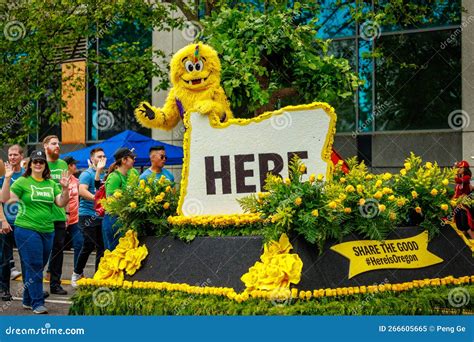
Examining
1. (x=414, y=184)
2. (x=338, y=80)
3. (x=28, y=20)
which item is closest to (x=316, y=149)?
(x=414, y=184)

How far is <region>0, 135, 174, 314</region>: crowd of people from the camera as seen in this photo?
8836 mm

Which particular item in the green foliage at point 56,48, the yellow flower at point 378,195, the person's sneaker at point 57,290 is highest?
the green foliage at point 56,48

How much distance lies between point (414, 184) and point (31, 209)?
403 centimetres

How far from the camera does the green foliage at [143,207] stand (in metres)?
8.55

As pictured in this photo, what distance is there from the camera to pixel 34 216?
8820mm

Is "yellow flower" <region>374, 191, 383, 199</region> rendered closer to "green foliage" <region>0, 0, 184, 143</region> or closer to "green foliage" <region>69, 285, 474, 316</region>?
"green foliage" <region>69, 285, 474, 316</region>

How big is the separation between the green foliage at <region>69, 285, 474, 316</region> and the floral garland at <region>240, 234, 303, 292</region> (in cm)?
17

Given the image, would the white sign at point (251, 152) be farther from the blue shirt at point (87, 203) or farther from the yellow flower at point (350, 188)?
the blue shirt at point (87, 203)

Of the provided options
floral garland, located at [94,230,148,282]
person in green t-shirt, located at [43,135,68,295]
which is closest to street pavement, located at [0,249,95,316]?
person in green t-shirt, located at [43,135,68,295]

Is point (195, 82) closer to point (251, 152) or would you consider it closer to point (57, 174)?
point (251, 152)

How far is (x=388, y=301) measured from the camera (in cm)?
743

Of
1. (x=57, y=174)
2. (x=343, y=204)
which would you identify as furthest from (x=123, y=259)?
(x=343, y=204)

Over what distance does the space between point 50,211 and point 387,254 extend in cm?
367

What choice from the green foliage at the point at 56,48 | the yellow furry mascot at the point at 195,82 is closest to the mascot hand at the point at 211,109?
the yellow furry mascot at the point at 195,82
